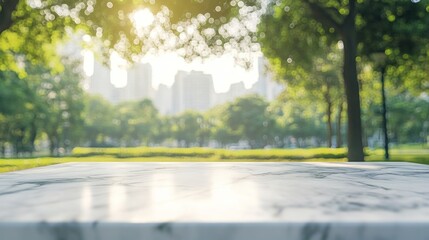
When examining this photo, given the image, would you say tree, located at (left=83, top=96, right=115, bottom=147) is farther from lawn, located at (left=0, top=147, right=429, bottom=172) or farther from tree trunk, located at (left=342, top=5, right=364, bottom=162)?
tree trunk, located at (left=342, top=5, right=364, bottom=162)

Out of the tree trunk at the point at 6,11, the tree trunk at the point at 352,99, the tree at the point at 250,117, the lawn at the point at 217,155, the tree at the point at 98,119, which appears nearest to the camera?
the tree trunk at the point at 6,11

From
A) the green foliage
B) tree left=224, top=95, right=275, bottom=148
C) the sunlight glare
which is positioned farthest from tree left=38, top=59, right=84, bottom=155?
the sunlight glare

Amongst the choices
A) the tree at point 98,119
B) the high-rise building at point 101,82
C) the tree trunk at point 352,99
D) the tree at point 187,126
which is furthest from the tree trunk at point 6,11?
the high-rise building at point 101,82

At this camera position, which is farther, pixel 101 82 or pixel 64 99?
pixel 101 82

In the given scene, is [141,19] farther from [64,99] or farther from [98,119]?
[98,119]

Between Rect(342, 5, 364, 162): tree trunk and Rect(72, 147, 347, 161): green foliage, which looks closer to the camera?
Rect(342, 5, 364, 162): tree trunk

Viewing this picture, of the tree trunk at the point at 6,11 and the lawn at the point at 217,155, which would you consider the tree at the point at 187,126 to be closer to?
the lawn at the point at 217,155

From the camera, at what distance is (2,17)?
15312mm

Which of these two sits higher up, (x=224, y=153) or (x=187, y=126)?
(x=187, y=126)

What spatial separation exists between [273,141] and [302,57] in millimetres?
75388

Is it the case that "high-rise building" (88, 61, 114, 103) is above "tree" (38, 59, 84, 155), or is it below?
above

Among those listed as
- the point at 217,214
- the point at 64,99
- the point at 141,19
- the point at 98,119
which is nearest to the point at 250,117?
the point at 98,119

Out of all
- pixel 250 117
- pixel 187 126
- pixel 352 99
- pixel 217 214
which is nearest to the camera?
pixel 217 214

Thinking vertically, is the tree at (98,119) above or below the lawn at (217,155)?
above
